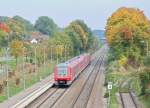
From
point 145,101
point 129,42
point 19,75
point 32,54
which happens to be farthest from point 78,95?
point 32,54

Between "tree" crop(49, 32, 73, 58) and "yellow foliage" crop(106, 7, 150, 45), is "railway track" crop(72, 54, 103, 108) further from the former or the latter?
"tree" crop(49, 32, 73, 58)

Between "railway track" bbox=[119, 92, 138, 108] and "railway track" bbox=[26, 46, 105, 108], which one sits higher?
"railway track" bbox=[119, 92, 138, 108]

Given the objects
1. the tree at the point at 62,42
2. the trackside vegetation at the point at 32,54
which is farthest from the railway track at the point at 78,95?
the tree at the point at 62,42

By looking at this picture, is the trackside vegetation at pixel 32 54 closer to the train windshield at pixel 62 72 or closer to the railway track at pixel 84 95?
the train windshield at pixel 62 72

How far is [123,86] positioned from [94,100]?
7.49m

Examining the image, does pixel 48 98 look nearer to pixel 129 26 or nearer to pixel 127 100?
pixel 127 100

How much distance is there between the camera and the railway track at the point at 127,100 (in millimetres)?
39906

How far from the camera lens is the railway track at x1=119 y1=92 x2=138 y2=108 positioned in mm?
39906

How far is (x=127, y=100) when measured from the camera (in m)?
43.2

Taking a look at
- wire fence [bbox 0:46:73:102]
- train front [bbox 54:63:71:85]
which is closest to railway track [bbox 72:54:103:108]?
train front [bbox 54:63:71:85]

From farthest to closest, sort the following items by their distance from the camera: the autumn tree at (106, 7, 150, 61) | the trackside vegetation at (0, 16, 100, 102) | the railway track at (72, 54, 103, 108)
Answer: the autumn tree at (106, 7, 150, 61) < the trackside vegetation at (0, 16, 100, 102) < the railway track at (72, 54, 103, 108)

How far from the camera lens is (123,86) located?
52.2m

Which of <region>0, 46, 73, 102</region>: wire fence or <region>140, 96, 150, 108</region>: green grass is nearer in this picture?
<region>140, 96, 150, 108</region>: green grass

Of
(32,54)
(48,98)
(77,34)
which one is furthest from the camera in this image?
(77,34)
